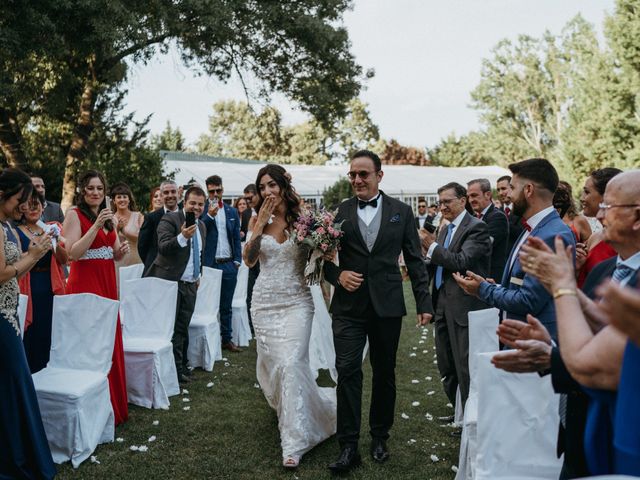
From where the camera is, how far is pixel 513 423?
3.20 m

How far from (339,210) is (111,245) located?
2.44 meters

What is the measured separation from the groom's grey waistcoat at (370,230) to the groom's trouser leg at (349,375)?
0.62 m

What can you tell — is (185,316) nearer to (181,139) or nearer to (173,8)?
(173,8)

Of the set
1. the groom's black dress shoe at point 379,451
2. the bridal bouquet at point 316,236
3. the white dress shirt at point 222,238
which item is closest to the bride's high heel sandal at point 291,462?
the groom's black dress shoe at point 379,451

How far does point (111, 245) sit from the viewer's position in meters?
5.79

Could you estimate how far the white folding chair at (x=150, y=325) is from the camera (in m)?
6.08

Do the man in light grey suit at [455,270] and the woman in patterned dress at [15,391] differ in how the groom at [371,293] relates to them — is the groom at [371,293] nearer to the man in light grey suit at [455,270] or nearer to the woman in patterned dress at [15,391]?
the man in light grey suit at [455,270]

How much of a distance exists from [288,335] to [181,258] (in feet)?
7.82

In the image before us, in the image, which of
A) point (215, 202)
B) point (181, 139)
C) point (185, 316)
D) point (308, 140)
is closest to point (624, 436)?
point (185, 316)

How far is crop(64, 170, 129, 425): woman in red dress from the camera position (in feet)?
18.0

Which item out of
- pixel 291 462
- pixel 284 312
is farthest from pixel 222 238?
pixel 291 462

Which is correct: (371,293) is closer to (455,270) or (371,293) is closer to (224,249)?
(455,270)

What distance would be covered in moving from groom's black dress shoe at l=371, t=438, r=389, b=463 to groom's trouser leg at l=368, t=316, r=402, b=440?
39 mm

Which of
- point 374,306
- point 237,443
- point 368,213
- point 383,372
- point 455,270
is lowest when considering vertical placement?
point 237,443
